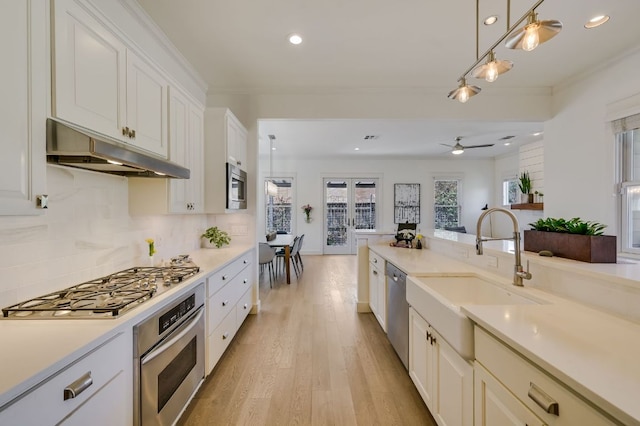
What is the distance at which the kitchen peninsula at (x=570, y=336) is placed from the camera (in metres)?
0.68

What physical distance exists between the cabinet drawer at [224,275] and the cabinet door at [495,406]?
1.73m

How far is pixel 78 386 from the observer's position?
914 mm

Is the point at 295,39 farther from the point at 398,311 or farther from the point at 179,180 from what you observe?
the point at 398,311

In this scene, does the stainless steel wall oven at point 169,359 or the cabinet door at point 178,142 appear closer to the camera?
the stainless steel wall oven at point 169,359

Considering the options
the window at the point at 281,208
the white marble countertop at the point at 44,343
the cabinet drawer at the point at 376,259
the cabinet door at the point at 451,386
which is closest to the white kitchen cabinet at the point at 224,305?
the white marble countertop at the point at 44,343

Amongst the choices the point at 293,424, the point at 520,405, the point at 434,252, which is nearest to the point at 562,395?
the point at 520,405

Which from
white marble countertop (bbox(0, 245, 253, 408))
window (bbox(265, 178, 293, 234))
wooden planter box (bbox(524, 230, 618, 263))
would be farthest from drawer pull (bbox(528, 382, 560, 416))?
window (bbox(265, 178, 293, 234))

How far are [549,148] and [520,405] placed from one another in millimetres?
3895

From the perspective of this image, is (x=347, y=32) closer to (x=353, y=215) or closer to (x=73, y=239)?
(x=73, y=239)

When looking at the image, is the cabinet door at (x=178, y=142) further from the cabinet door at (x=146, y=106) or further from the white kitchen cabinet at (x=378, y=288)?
the white kitchen cabinet at (x=378, y=288)

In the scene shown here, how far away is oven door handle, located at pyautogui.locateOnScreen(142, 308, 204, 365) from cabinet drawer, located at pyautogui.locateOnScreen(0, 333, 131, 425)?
0.13m

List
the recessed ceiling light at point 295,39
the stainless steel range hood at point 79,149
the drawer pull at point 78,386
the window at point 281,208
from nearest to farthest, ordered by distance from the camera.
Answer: the drawer pull at point 78,386
the stainless steel range hood at point 79,149
the recessed ceiling light at point 295,39
the window at point 281,208

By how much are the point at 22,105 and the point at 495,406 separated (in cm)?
211

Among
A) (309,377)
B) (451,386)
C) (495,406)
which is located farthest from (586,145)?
(309,377)
